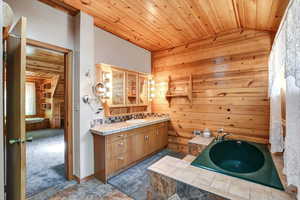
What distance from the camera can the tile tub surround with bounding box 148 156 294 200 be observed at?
121 centimetres

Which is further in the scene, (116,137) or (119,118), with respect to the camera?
(119,118)

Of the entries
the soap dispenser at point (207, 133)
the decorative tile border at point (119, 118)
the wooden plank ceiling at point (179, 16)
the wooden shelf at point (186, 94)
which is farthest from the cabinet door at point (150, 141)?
the wooden plank ceiling at point (179, 16)

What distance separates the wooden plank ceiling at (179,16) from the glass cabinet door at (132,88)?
0.89 meters

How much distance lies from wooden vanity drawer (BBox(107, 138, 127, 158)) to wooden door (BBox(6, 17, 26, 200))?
1.16m

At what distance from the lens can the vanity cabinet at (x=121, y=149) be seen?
2.23m

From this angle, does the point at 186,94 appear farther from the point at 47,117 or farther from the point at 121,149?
the point at 47,117

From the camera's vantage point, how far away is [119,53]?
10.2ft

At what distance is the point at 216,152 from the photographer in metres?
2.36

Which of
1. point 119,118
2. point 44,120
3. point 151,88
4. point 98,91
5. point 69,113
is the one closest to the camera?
point 69,113

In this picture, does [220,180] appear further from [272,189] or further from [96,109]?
[96,109]

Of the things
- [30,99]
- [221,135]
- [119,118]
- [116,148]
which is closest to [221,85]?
[221,135]

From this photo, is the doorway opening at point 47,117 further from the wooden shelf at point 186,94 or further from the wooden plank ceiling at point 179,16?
the wooden shelf at point 186,94

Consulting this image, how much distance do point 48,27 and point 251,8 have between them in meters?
2.89

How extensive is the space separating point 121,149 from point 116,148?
0.12 meters
